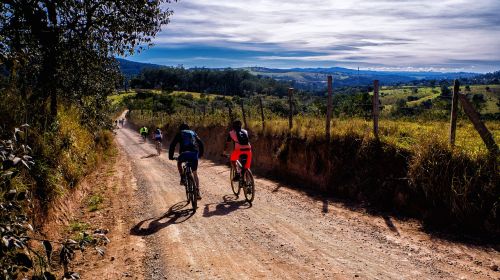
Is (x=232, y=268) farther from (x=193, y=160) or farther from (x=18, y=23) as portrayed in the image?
(x=18, y=23)

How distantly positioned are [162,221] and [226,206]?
1.96 metres

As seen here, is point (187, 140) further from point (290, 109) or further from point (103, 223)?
point (290, 109)

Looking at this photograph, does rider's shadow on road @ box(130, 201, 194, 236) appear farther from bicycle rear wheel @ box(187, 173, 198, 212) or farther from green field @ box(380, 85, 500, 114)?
green field @ box(380, 85, 500, 114)

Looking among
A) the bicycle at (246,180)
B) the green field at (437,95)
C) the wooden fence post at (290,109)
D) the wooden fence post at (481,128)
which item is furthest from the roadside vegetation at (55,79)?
the green field at (437,95)

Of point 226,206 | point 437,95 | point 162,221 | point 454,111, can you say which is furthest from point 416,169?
point 437,95

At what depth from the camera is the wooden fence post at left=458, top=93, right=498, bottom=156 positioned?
291 inches

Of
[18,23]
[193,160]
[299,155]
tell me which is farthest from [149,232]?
[299,155]

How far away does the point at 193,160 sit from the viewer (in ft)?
31.4

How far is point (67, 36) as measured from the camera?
10.0 meters

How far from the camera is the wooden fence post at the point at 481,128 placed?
7.39 m

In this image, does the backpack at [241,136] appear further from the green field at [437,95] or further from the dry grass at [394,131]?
the green field at [437,95]

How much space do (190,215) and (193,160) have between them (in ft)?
4.98

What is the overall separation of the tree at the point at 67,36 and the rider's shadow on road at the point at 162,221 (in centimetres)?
427

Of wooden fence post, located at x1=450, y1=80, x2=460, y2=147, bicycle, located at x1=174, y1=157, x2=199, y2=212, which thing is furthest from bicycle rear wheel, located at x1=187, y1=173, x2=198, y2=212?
wooden fence post, located at x1=450, y1=80, x2=460, y2=147
